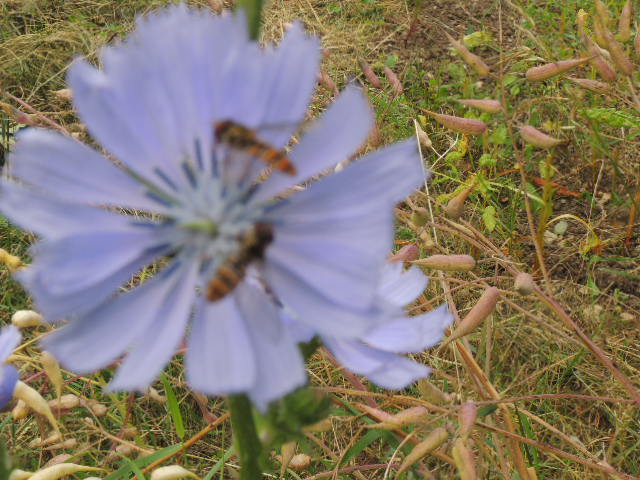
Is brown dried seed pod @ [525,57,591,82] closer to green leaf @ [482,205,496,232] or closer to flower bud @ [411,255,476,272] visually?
flower bud @ [411,255,476,272]

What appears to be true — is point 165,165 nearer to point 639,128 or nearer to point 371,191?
point 371,191

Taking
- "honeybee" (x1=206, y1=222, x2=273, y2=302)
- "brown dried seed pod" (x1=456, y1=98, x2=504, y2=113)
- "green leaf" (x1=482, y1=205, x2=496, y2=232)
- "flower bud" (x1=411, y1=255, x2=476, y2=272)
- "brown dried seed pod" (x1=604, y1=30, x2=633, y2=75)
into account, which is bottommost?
"green leaf" (x1=482, y1=205, x2=496, y2=232)

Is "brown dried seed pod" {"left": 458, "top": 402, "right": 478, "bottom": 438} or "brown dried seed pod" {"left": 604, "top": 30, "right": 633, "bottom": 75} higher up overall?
"brown dried seed pod" {"left": 604, "top": 30, "right": 633, "bottom": 75}

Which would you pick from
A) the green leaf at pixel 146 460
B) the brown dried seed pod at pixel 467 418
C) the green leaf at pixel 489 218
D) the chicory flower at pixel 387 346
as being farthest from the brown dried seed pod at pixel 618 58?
the green leaf at pixel 146 460

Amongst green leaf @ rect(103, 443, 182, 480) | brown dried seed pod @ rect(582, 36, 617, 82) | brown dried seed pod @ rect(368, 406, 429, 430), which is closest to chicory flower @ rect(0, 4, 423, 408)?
brown dried seed pod @ rect(368, 406, 429, 430)

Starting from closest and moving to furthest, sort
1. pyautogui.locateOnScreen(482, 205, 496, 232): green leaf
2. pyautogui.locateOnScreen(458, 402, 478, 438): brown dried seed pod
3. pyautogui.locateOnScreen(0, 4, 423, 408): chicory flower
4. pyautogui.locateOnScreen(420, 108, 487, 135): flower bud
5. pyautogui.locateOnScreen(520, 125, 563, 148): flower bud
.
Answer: pyautogui.locateOnScreen(0, 4, 423, 408): chicory flower
pyautogui.locateOnScreen(458, 402, 478, 438): brown dried seed pod
pyautogui.locateOnScreen(520, 125, 563, 148): flower bud
pyautogui.locateOnScreen(420, 108, 487, 135): flower bud
pyautogui.locateOnScreen(482, 205, 496, 232): green leaf

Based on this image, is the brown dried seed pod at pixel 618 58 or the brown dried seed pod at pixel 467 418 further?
the brown dried seed pod at pixel 618 58

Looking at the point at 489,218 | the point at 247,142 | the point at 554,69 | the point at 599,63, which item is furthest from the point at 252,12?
the point at 489,218

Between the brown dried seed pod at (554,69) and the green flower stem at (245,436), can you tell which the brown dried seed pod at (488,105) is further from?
the green flower stem at (245,436)

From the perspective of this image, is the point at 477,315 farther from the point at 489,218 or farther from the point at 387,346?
the point at 489,218
